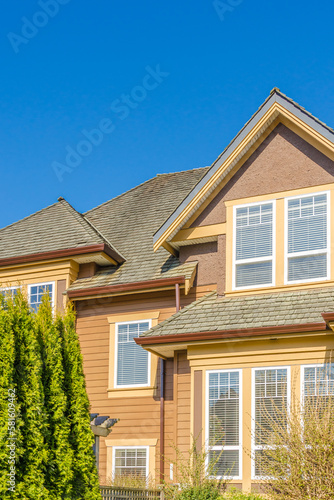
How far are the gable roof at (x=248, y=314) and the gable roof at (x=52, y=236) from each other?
3.36m

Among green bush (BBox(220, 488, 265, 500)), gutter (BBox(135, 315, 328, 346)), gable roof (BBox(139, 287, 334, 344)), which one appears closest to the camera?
green bush (BBox(220, 488, 265, 500))

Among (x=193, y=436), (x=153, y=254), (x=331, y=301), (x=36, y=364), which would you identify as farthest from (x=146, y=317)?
(x=36, y=364)

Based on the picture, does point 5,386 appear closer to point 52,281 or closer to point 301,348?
point 301,348

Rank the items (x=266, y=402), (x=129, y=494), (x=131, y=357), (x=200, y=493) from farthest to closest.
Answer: (x=131, y=357) → (x=266, y=402) → (x=129, y=494) → (x=200, y=493)

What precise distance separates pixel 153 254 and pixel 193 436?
5.42 meters

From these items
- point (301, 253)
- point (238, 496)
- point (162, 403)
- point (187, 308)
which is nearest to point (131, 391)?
point (162, 403)

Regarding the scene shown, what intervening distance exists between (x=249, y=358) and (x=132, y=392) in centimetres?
359

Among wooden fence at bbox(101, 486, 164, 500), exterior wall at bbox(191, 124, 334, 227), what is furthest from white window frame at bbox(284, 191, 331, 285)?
wooden fence at bbox(101, 486, 164, 500)

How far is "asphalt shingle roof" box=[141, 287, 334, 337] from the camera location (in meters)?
13.2

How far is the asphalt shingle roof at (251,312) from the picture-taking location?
1318 centimetres

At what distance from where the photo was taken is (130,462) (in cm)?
1558

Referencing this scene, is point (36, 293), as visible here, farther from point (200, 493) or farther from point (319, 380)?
point (319, 380)

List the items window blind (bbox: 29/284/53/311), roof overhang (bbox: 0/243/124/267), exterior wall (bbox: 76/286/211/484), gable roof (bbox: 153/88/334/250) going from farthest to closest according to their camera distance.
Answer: window blind (bbox: 29/284/53/311), roof overhang (bbox: 0/243/124/267), exterior wall (bbox: 76/286/211/484), gable roof (bbox: 153/88/334/250)

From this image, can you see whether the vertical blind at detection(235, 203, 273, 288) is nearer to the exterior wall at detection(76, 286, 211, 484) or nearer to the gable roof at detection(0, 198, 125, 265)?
the exterior wall at detection(76, 286, 211, 484)
